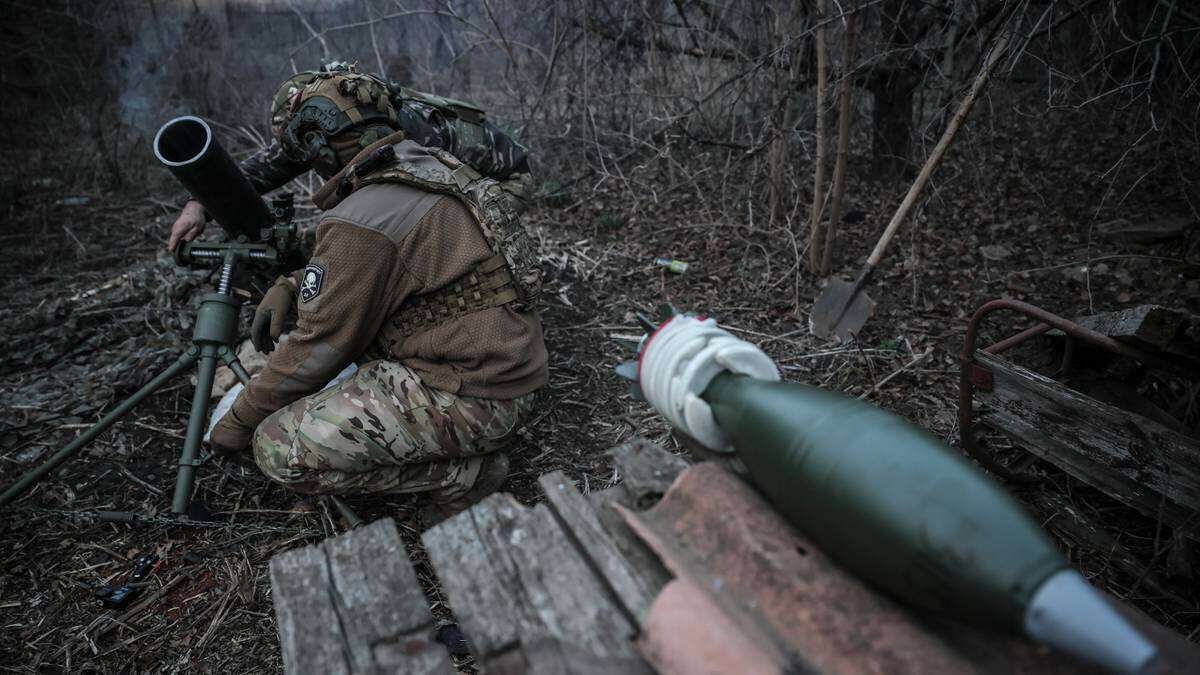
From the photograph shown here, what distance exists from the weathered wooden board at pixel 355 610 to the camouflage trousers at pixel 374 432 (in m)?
1.20

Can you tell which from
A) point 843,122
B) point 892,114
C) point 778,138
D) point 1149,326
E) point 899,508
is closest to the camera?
point 899,508

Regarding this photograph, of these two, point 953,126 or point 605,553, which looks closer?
point 605,553

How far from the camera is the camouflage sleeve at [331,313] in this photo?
8.02ft

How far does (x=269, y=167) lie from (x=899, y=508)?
379 cm

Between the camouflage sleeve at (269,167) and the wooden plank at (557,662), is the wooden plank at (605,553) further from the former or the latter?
the camouflage sleeve at (269,167)

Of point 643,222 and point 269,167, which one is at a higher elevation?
point 269,167

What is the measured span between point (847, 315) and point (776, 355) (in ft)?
1.75

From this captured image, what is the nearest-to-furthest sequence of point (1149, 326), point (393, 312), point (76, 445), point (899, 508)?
point (899, 508)
point (1149, 326)
point (393, 312)
point (76, 445)

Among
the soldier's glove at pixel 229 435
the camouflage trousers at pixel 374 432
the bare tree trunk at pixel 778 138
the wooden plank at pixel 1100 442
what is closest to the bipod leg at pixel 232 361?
the soldier's glove at pixel 229 435

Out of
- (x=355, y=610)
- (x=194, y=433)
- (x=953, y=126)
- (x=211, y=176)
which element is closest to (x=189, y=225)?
(x=211, y=176)

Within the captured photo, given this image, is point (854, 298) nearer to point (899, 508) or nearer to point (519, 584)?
point (899, 508)

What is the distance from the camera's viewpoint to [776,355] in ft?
12.7

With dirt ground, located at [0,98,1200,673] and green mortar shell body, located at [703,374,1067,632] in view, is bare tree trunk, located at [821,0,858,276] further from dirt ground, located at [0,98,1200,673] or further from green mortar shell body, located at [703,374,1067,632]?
green mortar shell body, located at [703,374,1067,632]

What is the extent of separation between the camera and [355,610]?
1318 millimetres
